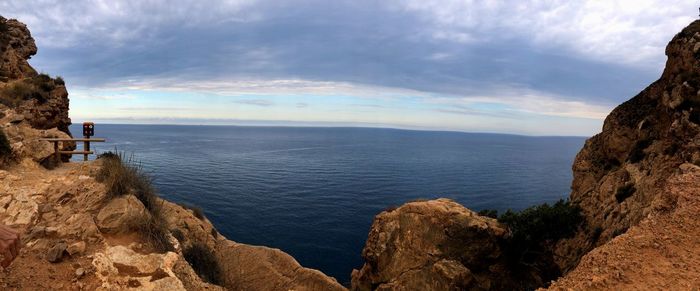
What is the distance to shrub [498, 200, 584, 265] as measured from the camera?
26.4 metres

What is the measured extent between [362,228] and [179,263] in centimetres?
4712

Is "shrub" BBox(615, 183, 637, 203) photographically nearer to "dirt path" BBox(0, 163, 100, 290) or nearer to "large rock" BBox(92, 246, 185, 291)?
"large rock" BBox(92, 246, 185, 291)

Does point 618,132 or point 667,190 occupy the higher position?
point 618,132

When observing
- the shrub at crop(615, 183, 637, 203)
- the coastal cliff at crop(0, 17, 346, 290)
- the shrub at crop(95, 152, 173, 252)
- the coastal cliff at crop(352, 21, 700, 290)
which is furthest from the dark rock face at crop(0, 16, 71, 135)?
the shrub at crop(615, 183, 637, 203)

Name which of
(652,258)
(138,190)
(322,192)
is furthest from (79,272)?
(322,192)

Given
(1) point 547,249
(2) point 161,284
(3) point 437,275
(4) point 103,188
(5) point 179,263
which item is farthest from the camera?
(1) point 547,249

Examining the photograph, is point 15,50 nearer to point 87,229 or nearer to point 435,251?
point 87,229

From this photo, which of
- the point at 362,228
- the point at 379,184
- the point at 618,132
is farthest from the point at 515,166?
the point at 618,132

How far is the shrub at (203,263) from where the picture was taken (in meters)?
15.2

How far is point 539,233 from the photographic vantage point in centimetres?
2669

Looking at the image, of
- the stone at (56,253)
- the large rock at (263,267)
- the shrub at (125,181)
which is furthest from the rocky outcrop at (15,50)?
the stone at (56,253)

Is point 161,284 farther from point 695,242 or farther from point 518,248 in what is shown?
point 518,248

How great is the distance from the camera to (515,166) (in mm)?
139125

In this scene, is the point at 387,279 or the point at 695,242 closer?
the point at 695,242
